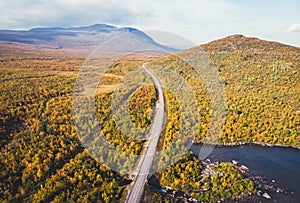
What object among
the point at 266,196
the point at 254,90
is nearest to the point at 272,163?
the point at 266,196

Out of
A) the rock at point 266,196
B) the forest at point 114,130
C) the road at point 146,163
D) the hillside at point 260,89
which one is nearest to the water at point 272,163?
the rock at point 266,196

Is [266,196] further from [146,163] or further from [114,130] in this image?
[114,130]

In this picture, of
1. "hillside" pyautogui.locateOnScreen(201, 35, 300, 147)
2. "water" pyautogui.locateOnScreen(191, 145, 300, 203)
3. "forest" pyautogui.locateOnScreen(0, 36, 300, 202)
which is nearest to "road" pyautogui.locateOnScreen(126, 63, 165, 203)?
"forest" pyautogui.locateOnScreen(0, 36, 300, 202)

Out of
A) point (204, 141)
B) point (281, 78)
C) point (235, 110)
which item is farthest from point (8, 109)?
point (281, 78)

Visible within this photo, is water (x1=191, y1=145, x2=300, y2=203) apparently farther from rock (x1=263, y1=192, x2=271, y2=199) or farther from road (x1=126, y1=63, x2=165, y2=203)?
road (x1=126, y1=63, x2=165, y2=203)

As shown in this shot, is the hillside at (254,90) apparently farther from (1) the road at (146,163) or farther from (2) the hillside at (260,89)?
(1) the road at (146,163)

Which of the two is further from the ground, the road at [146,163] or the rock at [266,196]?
the road at [146,163]

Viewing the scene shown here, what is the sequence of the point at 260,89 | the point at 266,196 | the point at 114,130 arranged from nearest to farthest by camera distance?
the point at 266,196, the point at 114,130, the point at 260,89

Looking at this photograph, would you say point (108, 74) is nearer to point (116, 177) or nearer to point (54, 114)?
point (54, 114)
